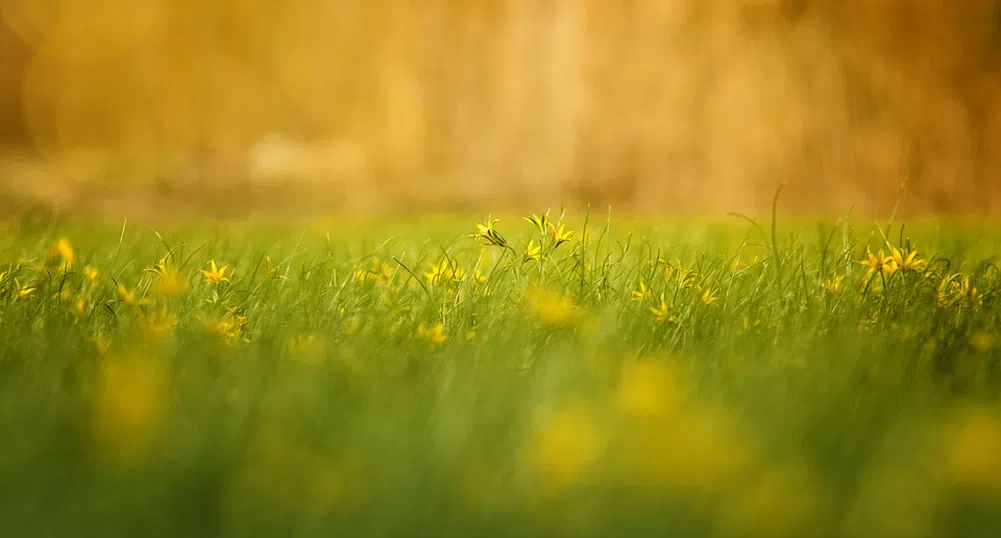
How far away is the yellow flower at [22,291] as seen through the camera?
1.73 meters

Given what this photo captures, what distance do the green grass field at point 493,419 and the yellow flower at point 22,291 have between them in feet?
0.15

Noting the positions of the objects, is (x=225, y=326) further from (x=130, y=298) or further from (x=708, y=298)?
(x=708, y=298)

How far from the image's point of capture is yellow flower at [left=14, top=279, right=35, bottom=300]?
1734 millimetres

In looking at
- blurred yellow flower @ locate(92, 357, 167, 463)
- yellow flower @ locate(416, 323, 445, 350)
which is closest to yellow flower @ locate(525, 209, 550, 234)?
yellow flower @ locate(416, 323, 445, 350)

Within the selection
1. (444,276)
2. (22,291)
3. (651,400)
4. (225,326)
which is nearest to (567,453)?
(651,400)

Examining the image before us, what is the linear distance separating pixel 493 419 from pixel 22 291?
1.42m

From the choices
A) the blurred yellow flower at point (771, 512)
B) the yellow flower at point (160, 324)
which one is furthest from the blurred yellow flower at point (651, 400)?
the yellow flower at point (160, 324)

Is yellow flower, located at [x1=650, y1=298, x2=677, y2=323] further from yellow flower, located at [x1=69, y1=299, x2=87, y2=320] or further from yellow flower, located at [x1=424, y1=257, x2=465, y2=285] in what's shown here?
yellow flower, located at [x1=69, y1=299, x2=87, y2=320]

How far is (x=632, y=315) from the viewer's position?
1.75 meters

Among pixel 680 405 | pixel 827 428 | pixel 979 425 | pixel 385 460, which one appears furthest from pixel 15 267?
pixel 979 425

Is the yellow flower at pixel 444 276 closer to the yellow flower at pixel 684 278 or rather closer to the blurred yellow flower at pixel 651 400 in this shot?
the yellow flower at pixel 684 278

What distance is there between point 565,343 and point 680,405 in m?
0.49

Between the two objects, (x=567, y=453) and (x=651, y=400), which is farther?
(x=651, y=400)

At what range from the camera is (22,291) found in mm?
1745
